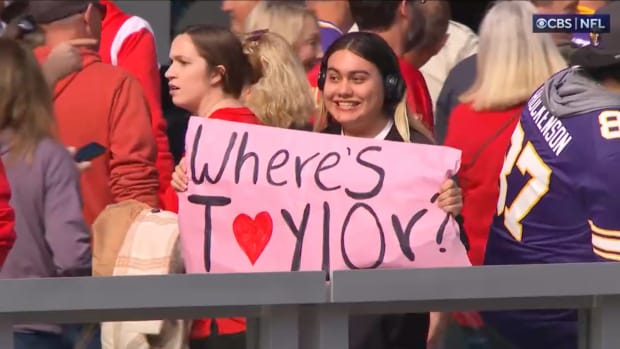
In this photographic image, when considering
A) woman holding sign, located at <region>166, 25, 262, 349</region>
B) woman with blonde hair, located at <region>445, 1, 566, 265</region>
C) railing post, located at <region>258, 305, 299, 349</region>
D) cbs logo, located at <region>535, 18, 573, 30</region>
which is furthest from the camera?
woman with blonde hair, located at <region>445, 1, 566, 265</region>

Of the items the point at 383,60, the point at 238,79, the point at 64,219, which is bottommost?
the point at 64,219

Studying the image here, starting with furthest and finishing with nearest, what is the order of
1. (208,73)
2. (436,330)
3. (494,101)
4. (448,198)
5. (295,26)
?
(295,26) → (494,101) → (208,73) → (448,198) → (436,330)

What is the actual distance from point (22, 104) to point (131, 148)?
1.07 metres

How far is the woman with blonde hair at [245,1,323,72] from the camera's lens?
7008 mm

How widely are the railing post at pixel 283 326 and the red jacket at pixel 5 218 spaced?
92 cm

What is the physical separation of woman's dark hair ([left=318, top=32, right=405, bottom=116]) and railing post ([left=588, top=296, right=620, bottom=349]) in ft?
5.11

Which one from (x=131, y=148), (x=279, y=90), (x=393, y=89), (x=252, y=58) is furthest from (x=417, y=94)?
(x=131, y=148)

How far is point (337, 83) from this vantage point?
5262mm

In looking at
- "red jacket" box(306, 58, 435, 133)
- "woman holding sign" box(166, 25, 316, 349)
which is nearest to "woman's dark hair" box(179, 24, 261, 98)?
"woman holding sign" box(166, 25, 316, 349)

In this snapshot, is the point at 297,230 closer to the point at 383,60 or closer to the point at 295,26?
the point at 383,60

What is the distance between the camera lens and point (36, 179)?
15.7 feet

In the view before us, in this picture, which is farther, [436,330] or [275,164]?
[275,164]

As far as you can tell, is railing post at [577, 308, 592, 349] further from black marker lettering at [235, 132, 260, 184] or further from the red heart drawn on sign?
black marker lettering at [235, 132, 260, 184]

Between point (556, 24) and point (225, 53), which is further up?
point (556, 24)
